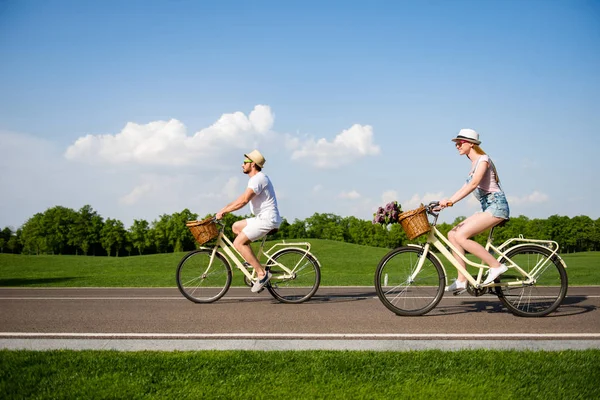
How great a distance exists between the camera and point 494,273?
6.51 m

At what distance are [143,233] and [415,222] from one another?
92.2 m

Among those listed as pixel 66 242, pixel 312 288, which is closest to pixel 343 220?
pixel 66 242

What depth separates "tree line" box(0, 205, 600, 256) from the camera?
300ft

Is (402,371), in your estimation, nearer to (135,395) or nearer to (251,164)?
(135,395)

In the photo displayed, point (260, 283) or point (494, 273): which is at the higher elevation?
point (494, 273)

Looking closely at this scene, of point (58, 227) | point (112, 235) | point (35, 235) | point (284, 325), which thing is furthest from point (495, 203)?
point (35, 235)

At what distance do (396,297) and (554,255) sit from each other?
2.15 meters

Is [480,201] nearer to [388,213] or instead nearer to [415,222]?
[415,222]

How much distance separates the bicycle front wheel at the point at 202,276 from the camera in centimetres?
825

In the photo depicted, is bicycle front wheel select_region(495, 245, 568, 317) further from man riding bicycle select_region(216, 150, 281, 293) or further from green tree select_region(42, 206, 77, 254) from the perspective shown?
green tree select_region(42, 206, 77, 254)

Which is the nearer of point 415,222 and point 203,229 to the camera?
point 415,222

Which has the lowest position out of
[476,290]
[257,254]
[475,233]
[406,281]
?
[476,290]

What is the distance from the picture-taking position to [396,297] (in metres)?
6.81

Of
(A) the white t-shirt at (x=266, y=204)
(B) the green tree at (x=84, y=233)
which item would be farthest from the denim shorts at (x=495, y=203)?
(B) the green tree at (x=84, y=233)
